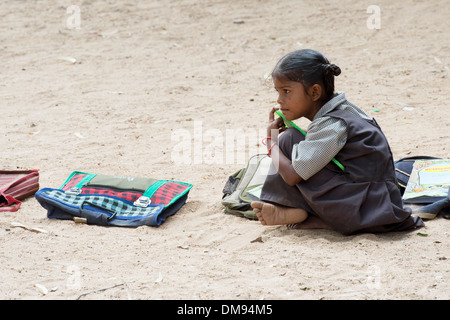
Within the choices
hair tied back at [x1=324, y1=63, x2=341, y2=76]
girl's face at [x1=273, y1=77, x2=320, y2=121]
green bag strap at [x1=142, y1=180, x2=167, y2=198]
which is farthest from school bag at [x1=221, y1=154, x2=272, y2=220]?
hair tied back at [x1=324, y1=63, x2=341, y2=76]

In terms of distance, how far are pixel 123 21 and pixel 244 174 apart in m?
6.30

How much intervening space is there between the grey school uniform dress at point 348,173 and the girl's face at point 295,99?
0.27 feet

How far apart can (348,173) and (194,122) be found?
305cm

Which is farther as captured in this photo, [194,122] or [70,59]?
[70,59]

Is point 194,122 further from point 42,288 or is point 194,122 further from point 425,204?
point 42,288

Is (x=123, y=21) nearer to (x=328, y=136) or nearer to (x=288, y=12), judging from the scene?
(x=288, y=12)

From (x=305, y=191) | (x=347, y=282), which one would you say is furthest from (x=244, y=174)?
(x=347, y=282)

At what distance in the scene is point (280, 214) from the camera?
11.5ft

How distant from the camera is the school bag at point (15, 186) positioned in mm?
4230

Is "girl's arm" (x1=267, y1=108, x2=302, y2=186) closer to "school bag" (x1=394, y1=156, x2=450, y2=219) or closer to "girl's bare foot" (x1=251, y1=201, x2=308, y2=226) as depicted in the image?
"girl's bare foot" (x1=251, y1=201, x2=308, y2=226)

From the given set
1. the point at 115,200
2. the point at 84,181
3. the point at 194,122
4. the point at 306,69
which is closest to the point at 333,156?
the point at 306,69

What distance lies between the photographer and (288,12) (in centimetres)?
987

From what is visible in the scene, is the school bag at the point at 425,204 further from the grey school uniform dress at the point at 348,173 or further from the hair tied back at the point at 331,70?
the hair tied back at the point at 331,70

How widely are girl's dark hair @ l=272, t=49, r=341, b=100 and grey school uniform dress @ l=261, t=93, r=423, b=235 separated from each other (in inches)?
6.1
